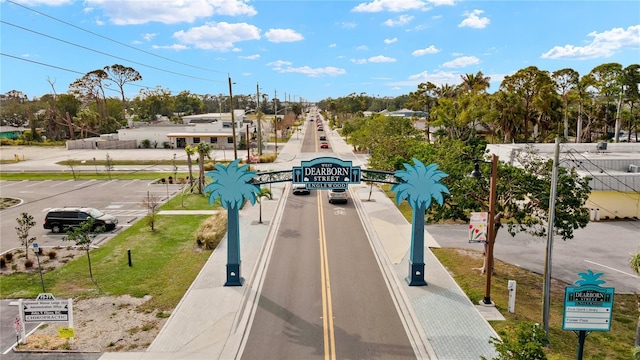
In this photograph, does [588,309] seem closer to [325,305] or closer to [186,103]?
[325,305]

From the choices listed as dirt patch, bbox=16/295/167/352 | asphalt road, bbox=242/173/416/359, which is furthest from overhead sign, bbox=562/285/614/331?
dirt patch, bbox=16/295/167/352

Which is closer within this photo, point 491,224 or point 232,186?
point 491,224

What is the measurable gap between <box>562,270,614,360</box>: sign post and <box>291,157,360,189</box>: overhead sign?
8479 mm

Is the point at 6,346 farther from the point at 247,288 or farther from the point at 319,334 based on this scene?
the point at 319,334

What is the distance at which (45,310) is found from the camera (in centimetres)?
1334

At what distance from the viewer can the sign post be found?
11.8 metres

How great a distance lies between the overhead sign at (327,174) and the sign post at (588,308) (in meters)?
8.48

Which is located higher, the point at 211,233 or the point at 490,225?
the point at 490,225

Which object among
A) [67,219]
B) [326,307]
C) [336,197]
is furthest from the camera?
[336,197]

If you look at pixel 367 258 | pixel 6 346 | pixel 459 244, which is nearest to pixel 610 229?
pixel 459 244

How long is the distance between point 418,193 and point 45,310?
13.8 metres

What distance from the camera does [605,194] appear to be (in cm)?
2734

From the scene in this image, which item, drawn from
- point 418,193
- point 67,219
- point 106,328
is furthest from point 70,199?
point 418,193

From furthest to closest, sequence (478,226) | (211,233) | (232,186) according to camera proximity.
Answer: (211,233), (232,186), (478,226)
